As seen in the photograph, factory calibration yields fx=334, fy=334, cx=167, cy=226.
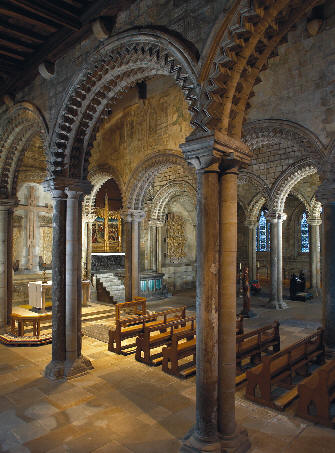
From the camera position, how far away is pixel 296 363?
253 inches

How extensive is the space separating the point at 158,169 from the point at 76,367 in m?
8.68

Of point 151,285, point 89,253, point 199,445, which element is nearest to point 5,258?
point 89,253

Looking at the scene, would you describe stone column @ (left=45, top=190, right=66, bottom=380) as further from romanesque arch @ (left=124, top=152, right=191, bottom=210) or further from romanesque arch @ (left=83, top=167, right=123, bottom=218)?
romanesque arch @ (left=83, top=167, right=123, bottom=218)

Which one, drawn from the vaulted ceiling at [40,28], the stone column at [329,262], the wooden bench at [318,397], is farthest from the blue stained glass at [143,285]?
the wooden bench at [318,397]

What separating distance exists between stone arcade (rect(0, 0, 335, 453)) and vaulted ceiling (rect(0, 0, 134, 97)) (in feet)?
0.10

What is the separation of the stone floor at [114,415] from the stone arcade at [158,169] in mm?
29

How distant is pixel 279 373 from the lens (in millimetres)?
5992

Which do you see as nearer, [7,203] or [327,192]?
[327,192]

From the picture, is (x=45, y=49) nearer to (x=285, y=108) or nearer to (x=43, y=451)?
(x=285, y=108)

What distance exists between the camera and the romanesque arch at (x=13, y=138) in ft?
27.2

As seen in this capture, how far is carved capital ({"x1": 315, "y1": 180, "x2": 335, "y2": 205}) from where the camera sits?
817cm

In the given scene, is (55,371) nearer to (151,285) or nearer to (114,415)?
(114,415)

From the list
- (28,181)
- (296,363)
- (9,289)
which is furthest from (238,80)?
(28,181)

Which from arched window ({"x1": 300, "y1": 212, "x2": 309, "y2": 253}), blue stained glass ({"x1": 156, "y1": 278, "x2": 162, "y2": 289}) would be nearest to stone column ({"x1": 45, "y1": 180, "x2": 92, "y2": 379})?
blue stained glass ({"x1": 156, "y1": 278, "x2": 162, "y2": 289})
